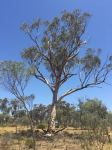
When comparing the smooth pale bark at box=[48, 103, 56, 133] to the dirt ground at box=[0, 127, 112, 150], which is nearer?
the dirt ground at box=[0, 127, 112, 150]

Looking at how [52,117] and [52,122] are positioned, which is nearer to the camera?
[52,122]

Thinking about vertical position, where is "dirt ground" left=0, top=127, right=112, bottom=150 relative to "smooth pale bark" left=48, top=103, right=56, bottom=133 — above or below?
below

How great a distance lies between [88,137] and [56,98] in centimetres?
2473

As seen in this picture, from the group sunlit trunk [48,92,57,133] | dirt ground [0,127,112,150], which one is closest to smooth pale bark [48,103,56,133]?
sunlit trunk [48,92,57,133]

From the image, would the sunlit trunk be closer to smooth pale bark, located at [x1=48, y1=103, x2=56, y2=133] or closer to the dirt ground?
smooth pale bark, located at [x1=48, y1=103, x2=56, y2=133]

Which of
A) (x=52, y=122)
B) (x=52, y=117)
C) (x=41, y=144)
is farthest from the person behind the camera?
(x=52, y=117)

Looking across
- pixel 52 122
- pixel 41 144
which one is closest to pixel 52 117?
pixel 52 122

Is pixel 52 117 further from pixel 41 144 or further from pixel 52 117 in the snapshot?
pixel 41 144

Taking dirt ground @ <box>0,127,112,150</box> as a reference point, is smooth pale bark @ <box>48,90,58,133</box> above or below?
above

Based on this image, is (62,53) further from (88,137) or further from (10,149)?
(88,137)

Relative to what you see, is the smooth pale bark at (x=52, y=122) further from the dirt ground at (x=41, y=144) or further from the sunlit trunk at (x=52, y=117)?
the dirt ground at (x=41, y=144)

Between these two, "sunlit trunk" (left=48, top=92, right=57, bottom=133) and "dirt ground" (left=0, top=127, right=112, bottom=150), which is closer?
"dirt ground" (left=0, top=127, right=112, bottom=150)

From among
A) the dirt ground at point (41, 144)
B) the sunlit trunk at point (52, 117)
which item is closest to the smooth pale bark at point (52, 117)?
the sunlit trunk at point (52, 117)

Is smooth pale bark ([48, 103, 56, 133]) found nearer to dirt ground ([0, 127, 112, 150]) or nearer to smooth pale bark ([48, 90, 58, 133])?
smooth pale bark ([48, 90, 58, 133])
